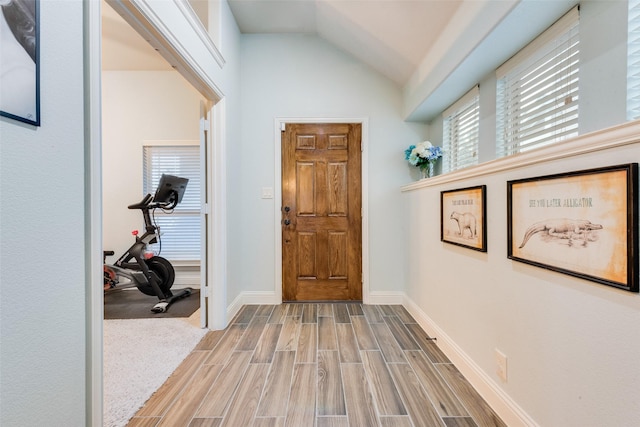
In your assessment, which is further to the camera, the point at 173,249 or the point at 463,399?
the point at 173,249

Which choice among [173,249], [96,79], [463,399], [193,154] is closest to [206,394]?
[463,399]

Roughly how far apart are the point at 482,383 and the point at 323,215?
2.09 meters

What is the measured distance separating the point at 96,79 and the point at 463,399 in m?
2.36

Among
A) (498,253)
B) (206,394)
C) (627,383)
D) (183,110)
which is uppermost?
(183,110)

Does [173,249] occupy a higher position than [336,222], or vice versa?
[336,222]

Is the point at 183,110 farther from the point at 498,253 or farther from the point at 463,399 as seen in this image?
the point at 463,399

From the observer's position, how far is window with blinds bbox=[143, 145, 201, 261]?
149 inches

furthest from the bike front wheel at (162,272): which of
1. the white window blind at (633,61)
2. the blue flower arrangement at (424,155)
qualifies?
the white window blind at (633,61)

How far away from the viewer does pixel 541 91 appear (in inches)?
64.9

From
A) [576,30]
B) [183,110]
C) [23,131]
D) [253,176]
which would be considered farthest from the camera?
[183,110]

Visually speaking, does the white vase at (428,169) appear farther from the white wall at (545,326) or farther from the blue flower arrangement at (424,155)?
the white wall at (545,326)

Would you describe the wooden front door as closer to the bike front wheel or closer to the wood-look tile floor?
the wood-look tile floor

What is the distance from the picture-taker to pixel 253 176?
124 inches

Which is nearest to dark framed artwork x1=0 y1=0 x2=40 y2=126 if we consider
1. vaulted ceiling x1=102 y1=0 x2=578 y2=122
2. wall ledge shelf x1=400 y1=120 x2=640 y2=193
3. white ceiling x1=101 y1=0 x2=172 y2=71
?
wall ledge shelf x1=400 y1=120 x2=640 y2=193
